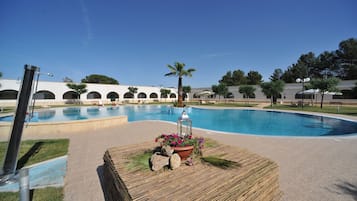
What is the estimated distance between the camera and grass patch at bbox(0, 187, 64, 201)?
7.12 feet

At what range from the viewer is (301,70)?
35.8 metres

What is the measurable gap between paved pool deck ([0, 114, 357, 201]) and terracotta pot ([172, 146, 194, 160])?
140 cm

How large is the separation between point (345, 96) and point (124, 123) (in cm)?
2989

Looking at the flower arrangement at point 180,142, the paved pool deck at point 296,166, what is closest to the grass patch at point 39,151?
the paved pool deck at point 296,166

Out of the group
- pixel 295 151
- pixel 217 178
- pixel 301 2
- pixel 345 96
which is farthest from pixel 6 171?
pixel 345 96

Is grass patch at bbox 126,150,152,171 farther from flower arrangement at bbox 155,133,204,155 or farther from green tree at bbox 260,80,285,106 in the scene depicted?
green tree at bbox 260,80,285,106

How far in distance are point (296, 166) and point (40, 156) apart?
6362mm

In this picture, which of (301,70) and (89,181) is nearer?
(89,181)

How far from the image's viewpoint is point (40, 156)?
3.85m

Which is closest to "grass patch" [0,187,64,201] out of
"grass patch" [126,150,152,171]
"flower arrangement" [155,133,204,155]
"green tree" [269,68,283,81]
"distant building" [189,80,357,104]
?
"grass patch" [126,150,152,171]

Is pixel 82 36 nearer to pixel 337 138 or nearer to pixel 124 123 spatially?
pixel 124 123

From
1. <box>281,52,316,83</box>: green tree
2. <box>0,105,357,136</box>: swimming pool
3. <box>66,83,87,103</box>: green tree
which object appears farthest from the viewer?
<box>281,52,316,83</box>: green tree

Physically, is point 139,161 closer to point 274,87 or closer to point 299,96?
point 274,87

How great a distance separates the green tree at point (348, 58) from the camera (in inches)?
1142
